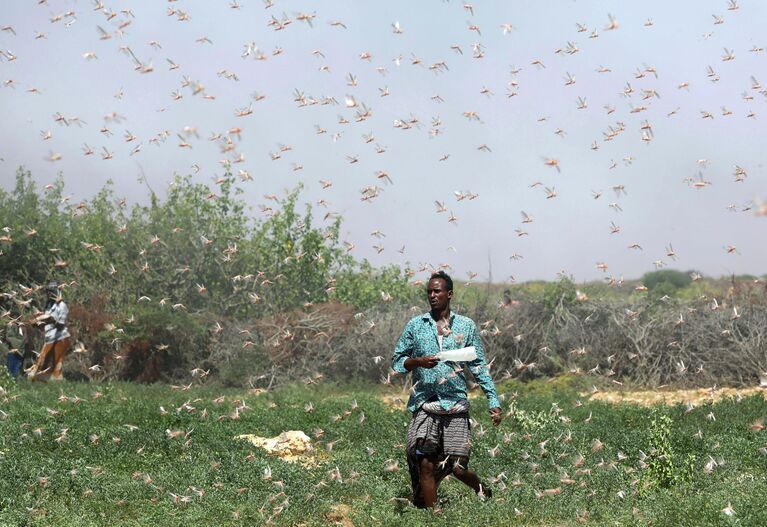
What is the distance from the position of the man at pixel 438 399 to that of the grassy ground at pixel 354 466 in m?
0.34

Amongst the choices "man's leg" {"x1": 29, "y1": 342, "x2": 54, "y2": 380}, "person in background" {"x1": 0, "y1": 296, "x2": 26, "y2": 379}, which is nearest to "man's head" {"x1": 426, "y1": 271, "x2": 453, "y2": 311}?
"person in background" {"x1": 0, "y1": 296, "x2": 26, "y2": 379}

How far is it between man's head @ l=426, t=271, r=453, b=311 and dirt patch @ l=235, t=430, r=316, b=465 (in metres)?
4.33

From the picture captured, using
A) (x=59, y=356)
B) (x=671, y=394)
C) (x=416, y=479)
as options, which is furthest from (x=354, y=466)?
(x=59, y=356)

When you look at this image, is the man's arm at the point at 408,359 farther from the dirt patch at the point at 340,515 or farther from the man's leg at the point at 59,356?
the man's leg at the point at 59,356

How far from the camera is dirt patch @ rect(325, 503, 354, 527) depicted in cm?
892

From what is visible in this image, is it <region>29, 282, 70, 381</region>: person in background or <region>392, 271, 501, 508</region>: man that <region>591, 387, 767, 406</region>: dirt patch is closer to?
<region>392, 271, 501, 508</region>: man

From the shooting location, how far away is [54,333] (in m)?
21.0

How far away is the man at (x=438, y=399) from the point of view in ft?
28.1

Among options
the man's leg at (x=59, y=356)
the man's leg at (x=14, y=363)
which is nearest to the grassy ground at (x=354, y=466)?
the man's leg at (x=59, y=356)

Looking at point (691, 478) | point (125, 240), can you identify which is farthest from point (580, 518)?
point (125, 240)

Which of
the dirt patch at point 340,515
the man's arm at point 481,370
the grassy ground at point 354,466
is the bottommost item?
the dirt patch at point 340,515

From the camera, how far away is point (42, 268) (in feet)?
87.8

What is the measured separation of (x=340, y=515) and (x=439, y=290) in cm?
227

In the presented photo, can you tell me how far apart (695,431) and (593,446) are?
2.18m
